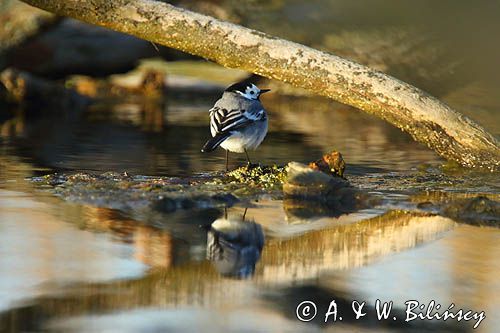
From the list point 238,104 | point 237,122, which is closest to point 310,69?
point 238,104

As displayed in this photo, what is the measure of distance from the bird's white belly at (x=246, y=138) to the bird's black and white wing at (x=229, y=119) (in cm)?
8

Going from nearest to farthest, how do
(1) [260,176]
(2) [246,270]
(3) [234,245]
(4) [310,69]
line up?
(2) [246,270], (3) [234,245], (1) [260,176], (4) [310,69]

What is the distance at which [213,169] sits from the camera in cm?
Answer: 955

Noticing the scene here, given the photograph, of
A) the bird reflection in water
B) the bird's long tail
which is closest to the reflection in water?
the bird reflection in water

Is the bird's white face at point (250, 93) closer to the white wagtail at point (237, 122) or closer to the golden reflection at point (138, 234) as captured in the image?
the white wagtail at point (237, 122)

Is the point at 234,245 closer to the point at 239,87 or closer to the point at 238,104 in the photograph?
the point at 238,104

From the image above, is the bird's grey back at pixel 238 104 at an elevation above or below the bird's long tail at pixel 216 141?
above

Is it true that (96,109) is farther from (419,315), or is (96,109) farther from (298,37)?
(419,315)

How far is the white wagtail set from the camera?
875cm

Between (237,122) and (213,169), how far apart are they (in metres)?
0.87

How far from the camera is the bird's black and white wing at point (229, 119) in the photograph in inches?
344

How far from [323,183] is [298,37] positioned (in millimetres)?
9423

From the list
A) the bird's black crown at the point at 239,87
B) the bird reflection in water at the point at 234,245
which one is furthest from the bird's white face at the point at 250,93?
the bird reflection in water at the point at 234,245

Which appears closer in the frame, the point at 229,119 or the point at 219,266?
the point at 219,266
